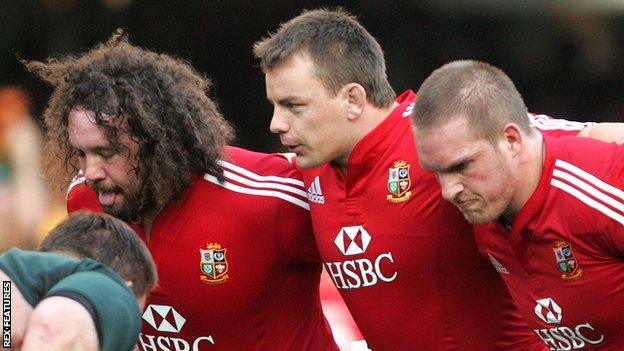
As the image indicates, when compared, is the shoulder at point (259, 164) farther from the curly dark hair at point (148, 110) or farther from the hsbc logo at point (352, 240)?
the hsbc logo at point (352, 240)

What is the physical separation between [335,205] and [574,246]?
100 cm

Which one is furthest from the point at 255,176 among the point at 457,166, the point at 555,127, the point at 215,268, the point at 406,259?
the point at 555,127

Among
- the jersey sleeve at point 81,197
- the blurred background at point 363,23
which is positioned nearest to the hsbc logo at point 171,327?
the jersey sleeve at point 81,197

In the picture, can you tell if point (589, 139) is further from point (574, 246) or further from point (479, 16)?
point (479, 16)

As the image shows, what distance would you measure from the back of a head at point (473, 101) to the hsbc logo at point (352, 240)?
555 mm

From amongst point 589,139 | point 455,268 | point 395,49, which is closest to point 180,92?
point 455,268

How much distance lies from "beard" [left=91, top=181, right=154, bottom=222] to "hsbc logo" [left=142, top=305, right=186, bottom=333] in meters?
0.38

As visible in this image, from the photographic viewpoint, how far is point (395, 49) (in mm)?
10656

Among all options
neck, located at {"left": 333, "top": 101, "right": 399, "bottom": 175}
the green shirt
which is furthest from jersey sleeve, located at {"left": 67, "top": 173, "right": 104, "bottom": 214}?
the green shirt

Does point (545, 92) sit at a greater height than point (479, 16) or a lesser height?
lesser

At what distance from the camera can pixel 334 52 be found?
5141 millimetres

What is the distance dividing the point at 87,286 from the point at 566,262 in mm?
1767

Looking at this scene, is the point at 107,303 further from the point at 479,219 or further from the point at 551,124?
the point at 551,124

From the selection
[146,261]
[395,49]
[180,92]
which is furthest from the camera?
[395,49]
